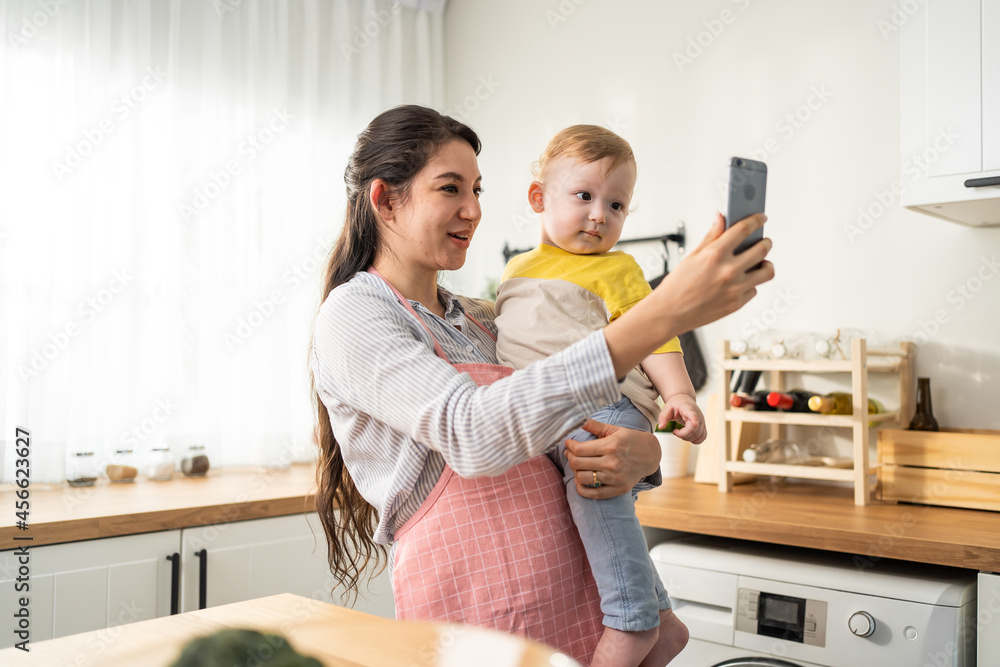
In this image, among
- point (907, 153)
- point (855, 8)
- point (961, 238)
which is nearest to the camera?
point (907, 153)

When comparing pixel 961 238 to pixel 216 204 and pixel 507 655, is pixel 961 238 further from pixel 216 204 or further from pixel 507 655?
pixel 216 204

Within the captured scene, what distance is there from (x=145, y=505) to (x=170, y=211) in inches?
40.9

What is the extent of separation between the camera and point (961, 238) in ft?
6.79

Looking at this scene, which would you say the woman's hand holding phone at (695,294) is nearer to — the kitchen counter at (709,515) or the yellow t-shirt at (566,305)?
the yellow t-shirt at (566,305)

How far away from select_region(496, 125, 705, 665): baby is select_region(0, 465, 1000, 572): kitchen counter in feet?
1.97

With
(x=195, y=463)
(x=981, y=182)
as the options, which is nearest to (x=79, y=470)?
(x=195, y=463)

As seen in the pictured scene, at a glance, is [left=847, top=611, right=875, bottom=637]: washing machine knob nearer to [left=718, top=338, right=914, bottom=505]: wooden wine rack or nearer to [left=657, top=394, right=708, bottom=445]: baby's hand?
[left=718, top=338, right=914, bottom=505]: wooden wine rack

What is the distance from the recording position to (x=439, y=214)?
3.54 ft


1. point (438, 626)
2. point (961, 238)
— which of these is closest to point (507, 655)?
point (438, 626)

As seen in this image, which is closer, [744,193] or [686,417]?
[744,193]

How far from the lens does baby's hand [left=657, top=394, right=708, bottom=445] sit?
1089 mm

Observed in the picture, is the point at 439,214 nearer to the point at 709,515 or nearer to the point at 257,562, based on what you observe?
the point at 709,515

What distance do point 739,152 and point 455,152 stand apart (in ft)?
5.35

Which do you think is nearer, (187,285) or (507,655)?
(507,655)
